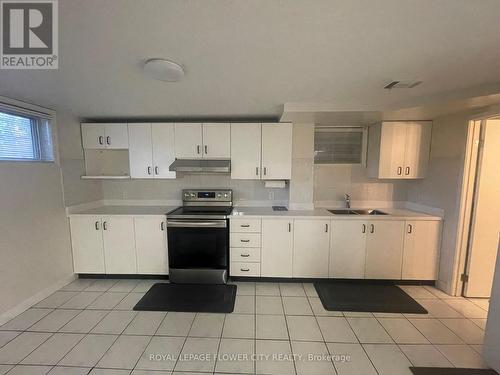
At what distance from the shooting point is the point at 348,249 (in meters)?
2.71

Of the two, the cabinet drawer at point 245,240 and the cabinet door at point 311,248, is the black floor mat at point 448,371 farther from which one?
the cabinet drawer at point 245,240

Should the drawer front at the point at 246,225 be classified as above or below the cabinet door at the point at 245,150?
below

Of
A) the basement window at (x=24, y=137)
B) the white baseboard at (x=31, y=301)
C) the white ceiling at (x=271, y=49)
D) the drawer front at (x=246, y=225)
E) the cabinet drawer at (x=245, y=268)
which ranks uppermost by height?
the white ceiling at (x=271, y=49)

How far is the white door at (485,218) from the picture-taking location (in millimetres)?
2299

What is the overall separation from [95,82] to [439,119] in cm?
393

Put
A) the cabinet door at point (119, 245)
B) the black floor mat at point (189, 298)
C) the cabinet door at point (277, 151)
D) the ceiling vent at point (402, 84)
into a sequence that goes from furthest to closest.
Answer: the cabinet door at point (277, 151) < the cabinet door at point (119, 245) < the black floor mat at point (189, 298) < the ceiling vent at point (402, 84)

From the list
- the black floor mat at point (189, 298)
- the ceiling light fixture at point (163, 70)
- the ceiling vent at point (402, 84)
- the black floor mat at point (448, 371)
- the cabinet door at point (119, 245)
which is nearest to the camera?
the ceiling light fixture at point (163, 70)

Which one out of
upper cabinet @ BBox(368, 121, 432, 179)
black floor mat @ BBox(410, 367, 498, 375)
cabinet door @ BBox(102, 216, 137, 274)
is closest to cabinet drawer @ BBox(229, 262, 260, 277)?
cabinet door @ BBox(102, 216, 137, 274)

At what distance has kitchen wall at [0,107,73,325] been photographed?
2.05 metres

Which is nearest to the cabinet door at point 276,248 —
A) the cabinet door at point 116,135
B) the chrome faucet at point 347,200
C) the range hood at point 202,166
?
the range hood at point 202,166

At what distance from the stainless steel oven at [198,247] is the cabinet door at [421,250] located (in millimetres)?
2317

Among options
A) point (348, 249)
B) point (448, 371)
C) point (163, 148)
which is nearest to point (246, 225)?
point (348, 249)

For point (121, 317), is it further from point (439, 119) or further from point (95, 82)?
point (439, 119)

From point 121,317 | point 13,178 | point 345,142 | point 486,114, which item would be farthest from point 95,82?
point 486,114
